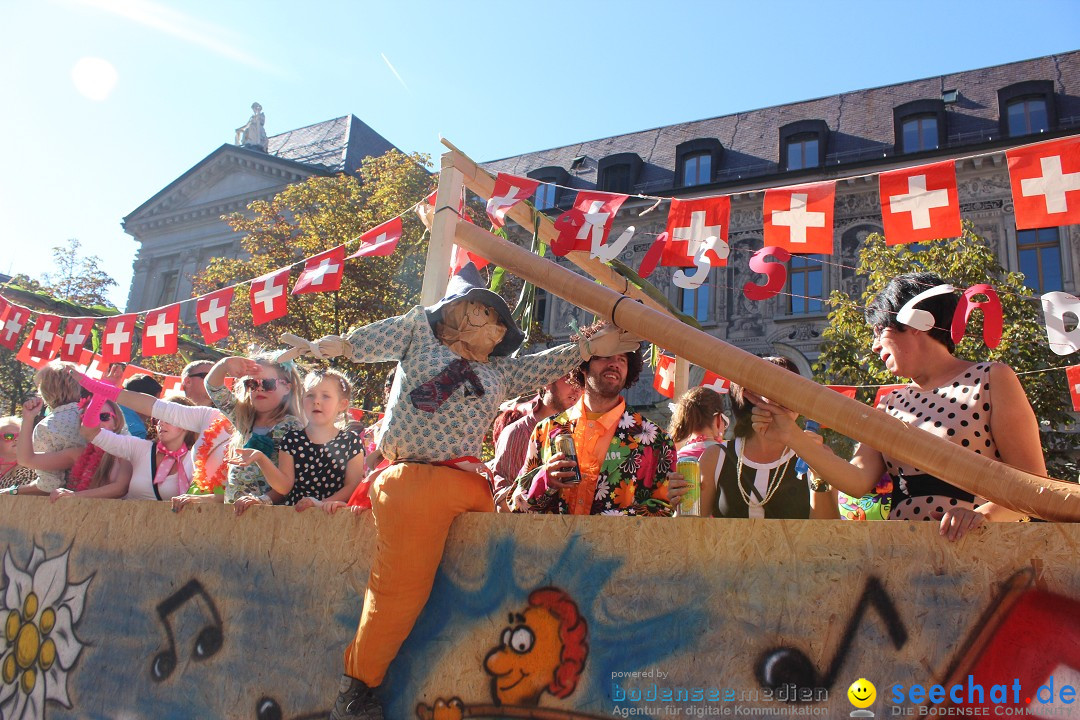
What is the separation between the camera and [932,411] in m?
2.54

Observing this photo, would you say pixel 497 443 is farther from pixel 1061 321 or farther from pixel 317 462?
pixel 1061 321

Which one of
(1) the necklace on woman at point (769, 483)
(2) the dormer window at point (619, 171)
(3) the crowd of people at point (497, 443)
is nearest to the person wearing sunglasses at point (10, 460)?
(3) the crowd of people at point (497, 443)

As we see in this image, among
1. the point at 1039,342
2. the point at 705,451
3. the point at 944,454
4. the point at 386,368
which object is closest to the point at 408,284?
the point at 386,368

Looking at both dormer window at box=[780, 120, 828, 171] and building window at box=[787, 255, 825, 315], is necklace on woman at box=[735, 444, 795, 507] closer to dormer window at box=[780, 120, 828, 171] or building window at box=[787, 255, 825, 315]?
building window at box=[787, 255, 825, 315]

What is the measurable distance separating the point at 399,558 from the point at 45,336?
Result: 9.37 metres

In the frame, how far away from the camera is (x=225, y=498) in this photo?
3.50 m

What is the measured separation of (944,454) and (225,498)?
3.00 metres

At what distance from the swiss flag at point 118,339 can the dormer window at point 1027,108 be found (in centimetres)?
2056

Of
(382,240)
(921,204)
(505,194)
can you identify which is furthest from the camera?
(382,240)

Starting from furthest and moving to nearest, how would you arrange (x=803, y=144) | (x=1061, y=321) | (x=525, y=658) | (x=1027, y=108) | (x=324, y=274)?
(x=803, y=144) → (x=1027, y=108) → (x=324, y=274) → (x=1061, y=321) → (x=525, y=658)

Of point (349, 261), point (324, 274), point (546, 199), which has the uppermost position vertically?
point (546, 199)

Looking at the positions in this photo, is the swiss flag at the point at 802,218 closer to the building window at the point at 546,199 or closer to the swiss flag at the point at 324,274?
the swiss flag at the point at 324,274

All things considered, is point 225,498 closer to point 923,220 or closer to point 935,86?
point 923,220

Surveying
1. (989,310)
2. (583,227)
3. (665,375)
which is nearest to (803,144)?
(665,375)
